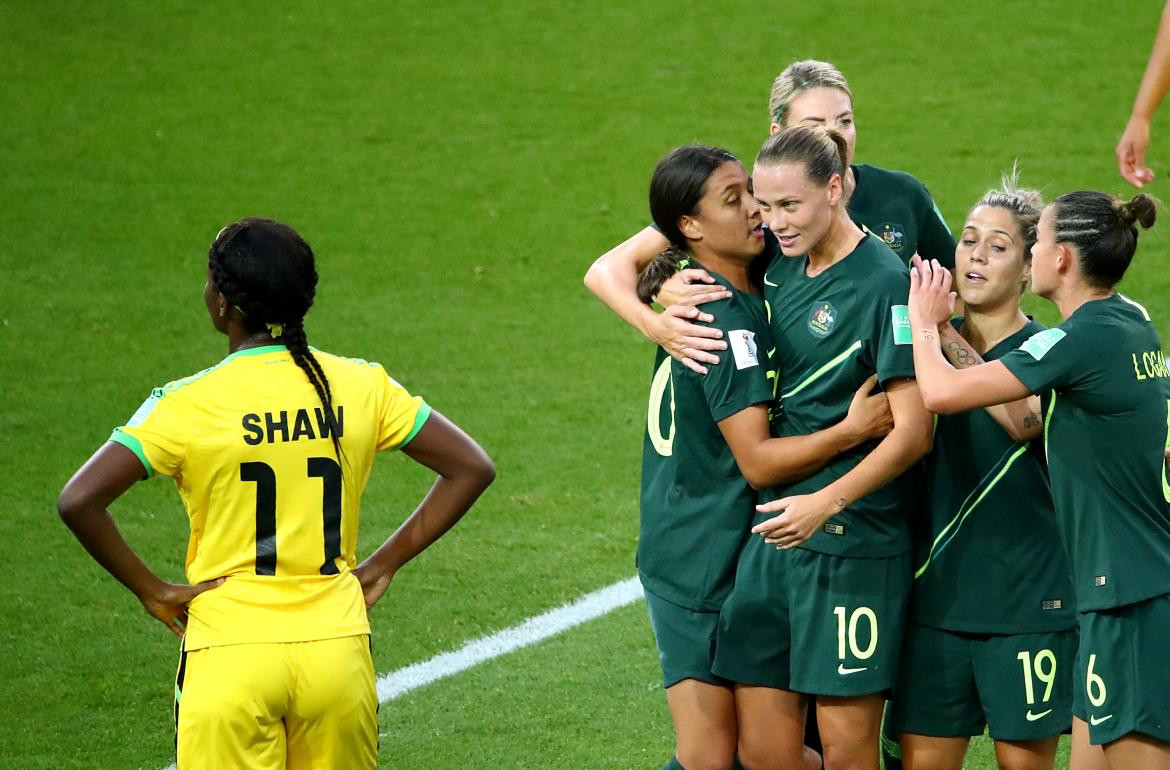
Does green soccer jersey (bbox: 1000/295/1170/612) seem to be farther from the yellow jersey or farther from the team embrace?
the yellow jersey

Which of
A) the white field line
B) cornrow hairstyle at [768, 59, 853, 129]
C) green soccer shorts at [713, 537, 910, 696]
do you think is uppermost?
cornrow hairstyle at [768, 59, 853, 129]

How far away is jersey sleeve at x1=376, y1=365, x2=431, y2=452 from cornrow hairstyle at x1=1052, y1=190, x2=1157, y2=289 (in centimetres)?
157

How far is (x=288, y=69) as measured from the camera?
14156 millimetres

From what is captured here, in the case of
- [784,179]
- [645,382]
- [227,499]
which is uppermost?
[784,179]

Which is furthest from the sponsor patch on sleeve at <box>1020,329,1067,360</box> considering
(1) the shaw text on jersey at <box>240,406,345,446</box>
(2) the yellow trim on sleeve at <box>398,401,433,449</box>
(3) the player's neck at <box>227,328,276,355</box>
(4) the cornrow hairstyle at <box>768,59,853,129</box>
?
(3) the player's neck at <box>227,328,276,355</box>

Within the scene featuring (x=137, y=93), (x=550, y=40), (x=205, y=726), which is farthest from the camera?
(x=550, y=40)

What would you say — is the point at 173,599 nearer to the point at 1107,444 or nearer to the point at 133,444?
the point at 133,444

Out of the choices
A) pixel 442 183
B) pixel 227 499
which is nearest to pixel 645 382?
pixel 442 183

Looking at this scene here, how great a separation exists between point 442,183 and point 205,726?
30.0ft

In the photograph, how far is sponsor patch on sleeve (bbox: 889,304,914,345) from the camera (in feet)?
12.5

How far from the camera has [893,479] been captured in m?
3.86

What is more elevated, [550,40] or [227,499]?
[550,40]

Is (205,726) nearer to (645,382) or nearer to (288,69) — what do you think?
(645,382)

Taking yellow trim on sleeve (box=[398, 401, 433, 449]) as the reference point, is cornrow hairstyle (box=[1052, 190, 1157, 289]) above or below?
above
